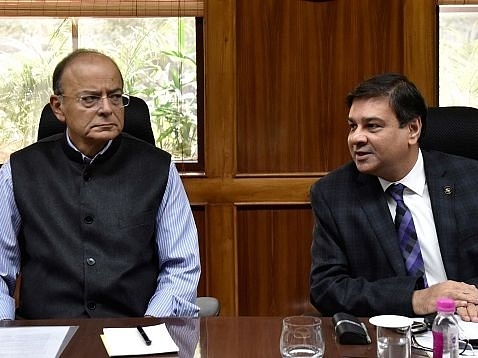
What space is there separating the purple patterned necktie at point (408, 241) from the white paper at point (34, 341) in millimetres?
1032

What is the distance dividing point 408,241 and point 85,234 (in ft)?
3.16

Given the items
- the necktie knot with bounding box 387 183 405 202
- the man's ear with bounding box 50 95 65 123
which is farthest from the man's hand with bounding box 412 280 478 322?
the man's ear with bounding box 50 95 65 123

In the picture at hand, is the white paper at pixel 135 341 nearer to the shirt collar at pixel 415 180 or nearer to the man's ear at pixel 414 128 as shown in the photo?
the shirt collar at pixel 415 180

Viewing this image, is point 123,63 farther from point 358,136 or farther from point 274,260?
point 358,136

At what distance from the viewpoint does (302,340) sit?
4.90ft

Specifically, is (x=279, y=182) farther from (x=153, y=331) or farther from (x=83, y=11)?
(x=153, y=331)

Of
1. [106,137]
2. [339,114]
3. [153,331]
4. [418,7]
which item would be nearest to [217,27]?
[339,114]

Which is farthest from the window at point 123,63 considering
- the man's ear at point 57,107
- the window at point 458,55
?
the man's ear at point 57,107

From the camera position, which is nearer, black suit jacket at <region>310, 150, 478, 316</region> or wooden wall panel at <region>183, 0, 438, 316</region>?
black suit jacket at <region>310, 150, 478, 316</region>

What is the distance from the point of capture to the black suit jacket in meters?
2.25

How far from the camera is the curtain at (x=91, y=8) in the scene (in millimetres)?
3637

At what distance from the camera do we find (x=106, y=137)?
2.32 m

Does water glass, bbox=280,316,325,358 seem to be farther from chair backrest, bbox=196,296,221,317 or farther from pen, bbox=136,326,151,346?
chair backrest, bbox=196,296,221,317

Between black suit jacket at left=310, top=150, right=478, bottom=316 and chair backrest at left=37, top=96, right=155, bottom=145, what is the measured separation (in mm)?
603
